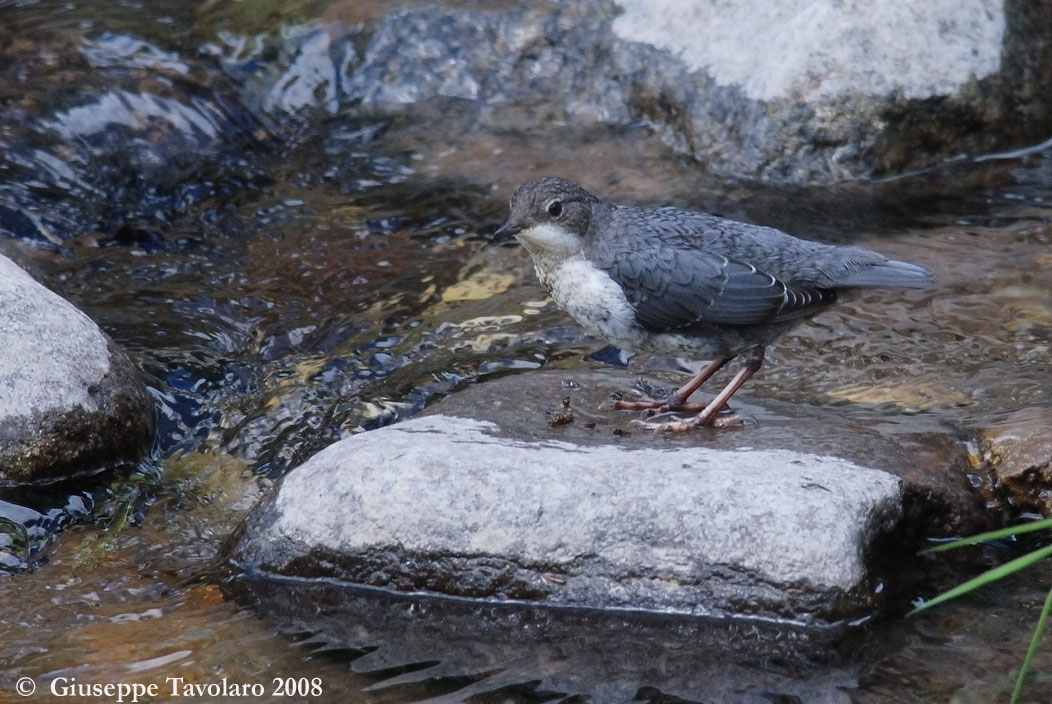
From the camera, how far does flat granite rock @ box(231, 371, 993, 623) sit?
148 inches

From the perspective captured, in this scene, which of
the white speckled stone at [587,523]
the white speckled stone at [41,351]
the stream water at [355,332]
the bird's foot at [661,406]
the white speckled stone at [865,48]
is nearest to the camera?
the stream water at [355,332]

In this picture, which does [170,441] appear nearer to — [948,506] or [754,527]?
[754,527]

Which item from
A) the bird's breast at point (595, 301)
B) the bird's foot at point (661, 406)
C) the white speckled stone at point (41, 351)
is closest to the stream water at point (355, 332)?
the white speckled stone at point (41, 351)

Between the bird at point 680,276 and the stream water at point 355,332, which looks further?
the bird at point 680,276

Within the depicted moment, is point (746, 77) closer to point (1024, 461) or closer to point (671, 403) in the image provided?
point (671, 403)

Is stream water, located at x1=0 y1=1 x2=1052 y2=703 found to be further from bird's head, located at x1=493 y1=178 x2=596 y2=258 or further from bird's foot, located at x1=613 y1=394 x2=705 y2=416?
bird's head, located at x1=493 y1=178 x2=596 y2=258

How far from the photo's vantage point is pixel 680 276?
463 centimetres

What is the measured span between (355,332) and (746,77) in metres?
3.17

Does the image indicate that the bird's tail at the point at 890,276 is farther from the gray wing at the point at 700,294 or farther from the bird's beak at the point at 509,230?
the bird's beak at the point at 509,230

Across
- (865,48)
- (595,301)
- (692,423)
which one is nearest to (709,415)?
(692,423)

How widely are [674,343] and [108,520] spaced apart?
7.79ft

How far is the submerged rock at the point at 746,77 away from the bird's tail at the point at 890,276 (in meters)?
2.80

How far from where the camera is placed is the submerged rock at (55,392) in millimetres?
4559

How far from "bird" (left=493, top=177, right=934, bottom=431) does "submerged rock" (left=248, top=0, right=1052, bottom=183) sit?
106 inches
